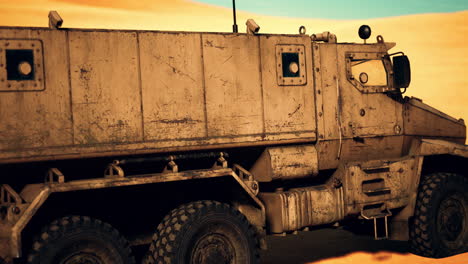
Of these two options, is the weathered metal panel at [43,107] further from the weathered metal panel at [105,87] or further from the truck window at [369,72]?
the truck window at [369,72]

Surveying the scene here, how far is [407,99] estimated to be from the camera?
31.3 ft

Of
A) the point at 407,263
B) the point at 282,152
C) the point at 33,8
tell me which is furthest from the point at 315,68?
the point at 33,8

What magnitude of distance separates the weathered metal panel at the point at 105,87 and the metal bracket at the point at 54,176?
1.29ft

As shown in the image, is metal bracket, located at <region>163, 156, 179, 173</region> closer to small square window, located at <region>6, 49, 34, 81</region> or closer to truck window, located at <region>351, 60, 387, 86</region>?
small square window, located at <region>6, 49, 34, 81</region>

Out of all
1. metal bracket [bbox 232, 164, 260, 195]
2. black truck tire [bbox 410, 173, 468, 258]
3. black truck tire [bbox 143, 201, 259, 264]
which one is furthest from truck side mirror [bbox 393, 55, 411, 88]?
black truck tire [bbox 143, 201, 259, 264]

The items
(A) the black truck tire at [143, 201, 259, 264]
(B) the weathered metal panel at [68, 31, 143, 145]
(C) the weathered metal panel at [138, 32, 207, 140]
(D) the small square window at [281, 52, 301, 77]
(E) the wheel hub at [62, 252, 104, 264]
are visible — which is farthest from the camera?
(D) the small square window at [281, 52, 301, 77]

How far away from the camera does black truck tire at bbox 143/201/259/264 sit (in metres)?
7.06

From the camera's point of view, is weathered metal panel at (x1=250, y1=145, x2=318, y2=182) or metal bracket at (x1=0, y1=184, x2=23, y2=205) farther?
weathered metal panel at (x1=250, y1=145, x2=318, y2=182)

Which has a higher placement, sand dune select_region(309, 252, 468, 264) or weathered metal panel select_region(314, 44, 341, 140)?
weathered metal panel select_region(314, 44, 341, 140)

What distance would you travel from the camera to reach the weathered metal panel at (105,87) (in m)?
6.95

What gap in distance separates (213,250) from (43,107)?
238cm

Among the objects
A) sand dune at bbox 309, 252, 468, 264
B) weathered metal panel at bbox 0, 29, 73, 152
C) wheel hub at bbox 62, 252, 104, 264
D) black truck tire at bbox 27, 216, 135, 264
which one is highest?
weathered metal panel at bbox 0, 29, 73, 152

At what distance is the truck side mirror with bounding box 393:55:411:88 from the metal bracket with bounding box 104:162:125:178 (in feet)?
14.2

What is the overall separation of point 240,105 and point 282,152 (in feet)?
2.74
